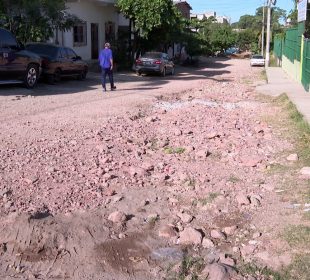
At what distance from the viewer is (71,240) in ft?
16.3

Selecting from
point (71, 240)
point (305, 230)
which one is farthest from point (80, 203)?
point (305, 230)

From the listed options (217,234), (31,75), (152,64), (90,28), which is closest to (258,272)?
(217,234)

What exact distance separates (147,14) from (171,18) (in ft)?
5.80

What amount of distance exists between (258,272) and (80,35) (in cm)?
2662

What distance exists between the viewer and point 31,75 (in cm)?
1623

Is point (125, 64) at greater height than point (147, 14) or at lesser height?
lesser

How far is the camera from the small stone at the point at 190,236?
4.95m

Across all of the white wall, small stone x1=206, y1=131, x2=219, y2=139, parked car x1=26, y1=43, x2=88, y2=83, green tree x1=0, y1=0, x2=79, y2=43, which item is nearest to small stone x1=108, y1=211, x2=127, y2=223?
small stone x1=206, y1=131, x2=219, y2=139

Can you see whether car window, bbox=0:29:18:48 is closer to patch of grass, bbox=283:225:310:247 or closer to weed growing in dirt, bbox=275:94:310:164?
weed growing in dirt, bbox=275:94:310:164

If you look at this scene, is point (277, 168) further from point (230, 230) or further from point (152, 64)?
point (152, 64)

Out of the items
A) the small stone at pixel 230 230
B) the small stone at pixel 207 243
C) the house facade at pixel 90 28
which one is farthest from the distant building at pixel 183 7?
the small stone at pixel 207 243

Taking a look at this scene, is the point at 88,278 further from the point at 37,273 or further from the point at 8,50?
the point at 8,50

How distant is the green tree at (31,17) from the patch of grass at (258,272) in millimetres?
16353

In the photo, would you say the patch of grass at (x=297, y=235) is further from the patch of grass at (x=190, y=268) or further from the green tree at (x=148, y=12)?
the green tree at (x=148, y=12)
